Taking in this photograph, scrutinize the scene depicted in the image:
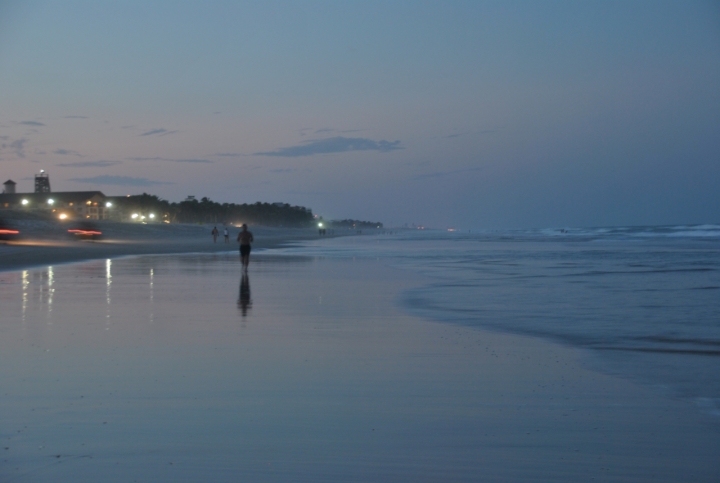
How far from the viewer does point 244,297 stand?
562 inches

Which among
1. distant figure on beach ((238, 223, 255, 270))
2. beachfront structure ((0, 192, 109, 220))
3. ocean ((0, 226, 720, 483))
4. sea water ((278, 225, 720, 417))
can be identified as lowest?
sea water ((278, 225, 720, 417))

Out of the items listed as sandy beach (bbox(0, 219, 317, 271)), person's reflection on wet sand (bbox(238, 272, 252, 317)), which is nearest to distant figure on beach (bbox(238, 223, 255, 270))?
person's reflection on wet sand (bbox(238, 272, 252, 317))

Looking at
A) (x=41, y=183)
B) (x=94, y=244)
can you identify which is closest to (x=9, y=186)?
(x=41, y=183)

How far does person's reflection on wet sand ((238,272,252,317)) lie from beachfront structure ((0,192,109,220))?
374 feet

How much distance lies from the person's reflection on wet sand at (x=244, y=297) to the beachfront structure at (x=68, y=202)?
114081 millimetres

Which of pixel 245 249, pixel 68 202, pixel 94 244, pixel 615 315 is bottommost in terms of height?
pixel 615 315

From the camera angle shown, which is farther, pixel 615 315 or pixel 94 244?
pixel 94 244

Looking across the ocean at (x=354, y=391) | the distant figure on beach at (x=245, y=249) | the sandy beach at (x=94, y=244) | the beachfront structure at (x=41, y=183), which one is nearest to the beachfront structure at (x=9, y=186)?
the beachfront structure at (x=41, y=183)

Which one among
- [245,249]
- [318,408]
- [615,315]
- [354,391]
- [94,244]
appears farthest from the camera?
[94,244]

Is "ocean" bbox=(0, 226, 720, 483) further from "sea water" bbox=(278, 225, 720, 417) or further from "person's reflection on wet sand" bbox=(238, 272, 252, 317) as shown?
"person's reflection on wet sand" bbox=(238, 272, 252, 317)

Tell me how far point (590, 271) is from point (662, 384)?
59.1 feet

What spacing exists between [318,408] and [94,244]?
47.6m

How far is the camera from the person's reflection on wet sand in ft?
40.5

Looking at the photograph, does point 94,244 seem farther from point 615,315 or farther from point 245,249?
point 615,315
